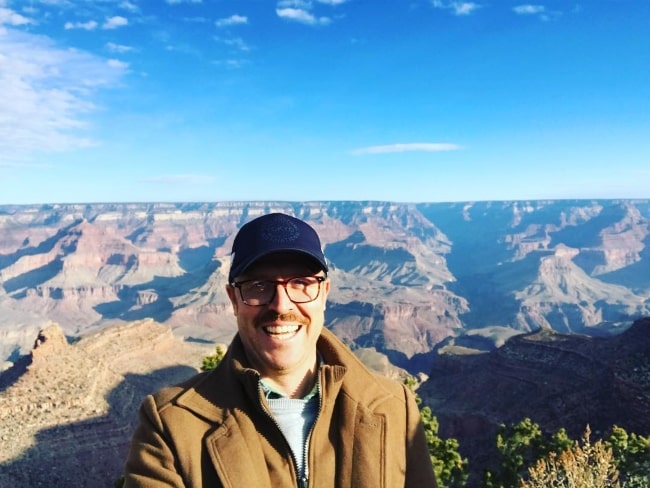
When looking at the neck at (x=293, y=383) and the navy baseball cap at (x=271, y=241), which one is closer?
the navy baseball cap at (x=271, y=241)

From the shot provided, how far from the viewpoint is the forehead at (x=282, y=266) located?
13.3 ft

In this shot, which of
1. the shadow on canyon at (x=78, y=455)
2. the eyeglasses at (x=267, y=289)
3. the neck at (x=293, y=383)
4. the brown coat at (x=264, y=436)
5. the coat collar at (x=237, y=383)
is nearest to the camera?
the brown coat at (x=264, y=436)

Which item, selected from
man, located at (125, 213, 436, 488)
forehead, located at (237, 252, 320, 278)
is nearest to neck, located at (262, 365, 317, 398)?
man, located at (125, 213, 436, 488)

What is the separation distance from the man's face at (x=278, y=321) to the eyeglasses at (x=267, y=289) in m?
0.03

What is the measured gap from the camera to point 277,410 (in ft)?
13.6

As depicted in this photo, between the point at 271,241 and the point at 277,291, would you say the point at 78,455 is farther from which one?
the point at 271,241

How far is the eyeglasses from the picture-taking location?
4.11 m

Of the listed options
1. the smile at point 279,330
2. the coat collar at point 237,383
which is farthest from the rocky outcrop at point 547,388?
the smile at point 279,330

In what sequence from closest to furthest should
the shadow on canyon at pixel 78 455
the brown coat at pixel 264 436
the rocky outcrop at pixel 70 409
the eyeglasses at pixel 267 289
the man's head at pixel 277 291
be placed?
the brown coat at pixel 264 436
the man's head at pixel 277 291
the eyeglasses at pixel 267 289
the shadow on canyon at pixel 78 455
the rocky outcrop at pixel 70 409

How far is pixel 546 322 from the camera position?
7200 inches

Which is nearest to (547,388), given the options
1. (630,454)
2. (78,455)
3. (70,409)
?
(630,454)

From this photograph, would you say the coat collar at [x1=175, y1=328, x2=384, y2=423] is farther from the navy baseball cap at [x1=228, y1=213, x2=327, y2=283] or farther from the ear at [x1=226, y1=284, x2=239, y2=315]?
the navy baseball cap at [x1=228, y1=213, x2=327, y2=283]

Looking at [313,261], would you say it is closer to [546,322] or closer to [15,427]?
[15,427]

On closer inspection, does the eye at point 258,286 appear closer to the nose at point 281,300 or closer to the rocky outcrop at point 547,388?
the nose at point 281,300
